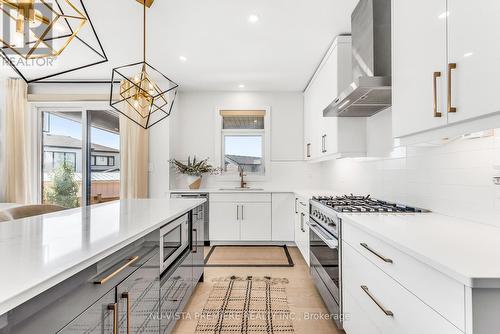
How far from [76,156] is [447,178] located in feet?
16.2

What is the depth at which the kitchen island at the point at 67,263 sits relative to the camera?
71 cm

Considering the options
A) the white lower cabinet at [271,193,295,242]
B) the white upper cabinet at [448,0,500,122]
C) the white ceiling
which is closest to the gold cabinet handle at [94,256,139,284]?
the white upper cabinet at [448,0,500,122]

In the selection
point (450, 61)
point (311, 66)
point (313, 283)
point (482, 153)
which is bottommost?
point (313, 283)

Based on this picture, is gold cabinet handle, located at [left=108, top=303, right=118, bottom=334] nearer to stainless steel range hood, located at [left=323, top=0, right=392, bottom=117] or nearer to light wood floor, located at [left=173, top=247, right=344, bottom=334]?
light wood floor, located at [left=173, top=247, right=344, bottom=334]

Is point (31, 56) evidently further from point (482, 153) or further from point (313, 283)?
point (313, 283)

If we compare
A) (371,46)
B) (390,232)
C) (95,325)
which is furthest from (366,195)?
(95,325)

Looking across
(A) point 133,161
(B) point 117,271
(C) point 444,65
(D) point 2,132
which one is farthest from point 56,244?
(D) point 2,132

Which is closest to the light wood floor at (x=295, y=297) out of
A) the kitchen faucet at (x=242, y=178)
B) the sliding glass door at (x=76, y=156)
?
the kitchen faucet at (x=242, y=178)

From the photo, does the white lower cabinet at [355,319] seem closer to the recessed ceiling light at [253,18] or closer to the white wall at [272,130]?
the recessed ceiling light at [253,18]

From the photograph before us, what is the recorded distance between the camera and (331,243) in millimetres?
2031

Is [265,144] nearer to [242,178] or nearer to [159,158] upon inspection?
[242,178]

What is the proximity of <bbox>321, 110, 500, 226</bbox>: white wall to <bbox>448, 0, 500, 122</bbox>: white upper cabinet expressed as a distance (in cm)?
50

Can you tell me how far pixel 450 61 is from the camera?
1.19m

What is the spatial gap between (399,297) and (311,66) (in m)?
3.08
